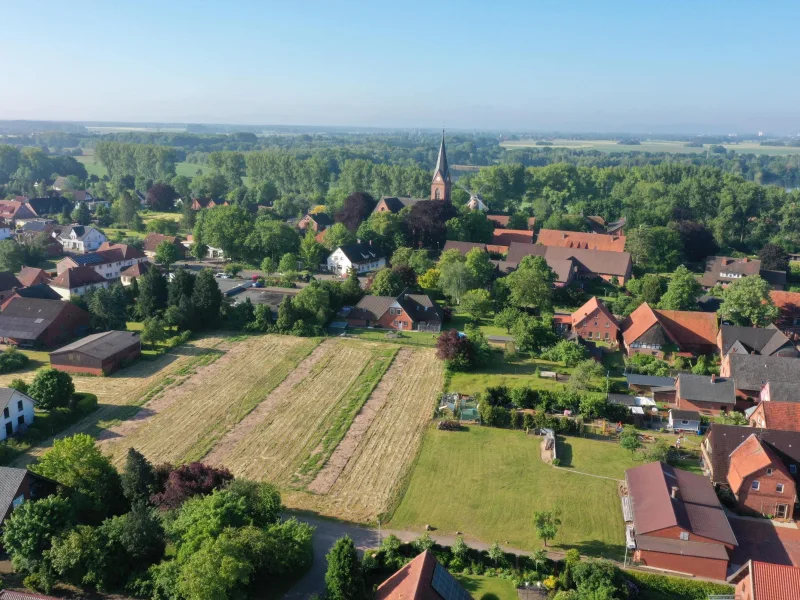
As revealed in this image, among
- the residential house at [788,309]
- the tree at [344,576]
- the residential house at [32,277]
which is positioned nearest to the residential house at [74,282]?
the residential house at [32,277]

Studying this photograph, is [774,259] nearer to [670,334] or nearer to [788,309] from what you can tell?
[788,309]

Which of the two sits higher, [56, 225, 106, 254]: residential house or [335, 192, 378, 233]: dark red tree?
[335, 192, 378, 233]: dark red tree

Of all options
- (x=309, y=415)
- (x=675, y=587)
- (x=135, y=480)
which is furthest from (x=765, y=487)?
(x=135, y=480)

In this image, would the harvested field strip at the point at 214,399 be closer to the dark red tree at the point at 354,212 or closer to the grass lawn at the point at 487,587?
the grass lawn at the point at 487,587

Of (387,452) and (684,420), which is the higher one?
(684,420)

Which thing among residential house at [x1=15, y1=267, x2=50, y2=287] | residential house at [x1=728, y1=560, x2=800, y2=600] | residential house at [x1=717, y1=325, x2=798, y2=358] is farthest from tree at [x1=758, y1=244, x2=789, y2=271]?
residential house at [x1=15, y1=267, x2=50, y2=287]

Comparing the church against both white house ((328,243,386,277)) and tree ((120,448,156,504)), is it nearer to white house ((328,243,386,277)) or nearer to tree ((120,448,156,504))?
white house ((328,243,386,277))

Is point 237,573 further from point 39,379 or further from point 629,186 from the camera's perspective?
point 629,186

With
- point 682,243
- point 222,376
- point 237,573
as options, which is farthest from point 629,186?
point 237,573
